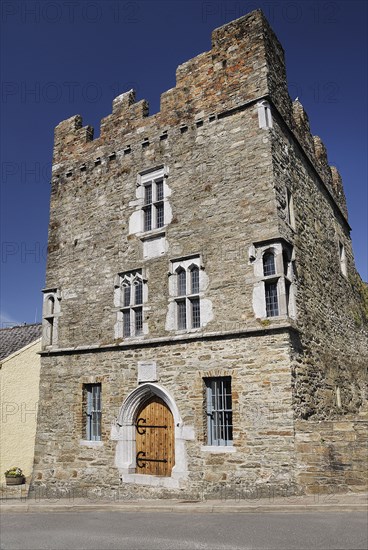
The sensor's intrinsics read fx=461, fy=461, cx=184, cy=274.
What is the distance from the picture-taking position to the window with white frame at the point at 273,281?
10.9 m

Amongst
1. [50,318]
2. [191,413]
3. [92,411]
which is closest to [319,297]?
[191,413]

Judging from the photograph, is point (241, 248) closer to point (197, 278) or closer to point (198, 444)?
point (197, 278)

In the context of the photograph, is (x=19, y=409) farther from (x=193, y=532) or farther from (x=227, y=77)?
(x=227, y=77)

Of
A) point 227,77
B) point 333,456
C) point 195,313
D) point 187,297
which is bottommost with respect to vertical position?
point 333,456

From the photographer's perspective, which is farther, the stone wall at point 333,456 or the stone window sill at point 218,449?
the stone window sill at point 218,449

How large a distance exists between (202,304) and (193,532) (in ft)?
18.5

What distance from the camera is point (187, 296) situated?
1226 cm

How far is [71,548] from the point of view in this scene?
22.4 feet

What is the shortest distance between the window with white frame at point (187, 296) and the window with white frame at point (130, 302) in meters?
1.15

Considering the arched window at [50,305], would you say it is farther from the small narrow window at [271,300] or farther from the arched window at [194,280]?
the small narrow window at [271,300]

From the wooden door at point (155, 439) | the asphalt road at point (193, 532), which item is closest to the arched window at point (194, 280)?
the wooden door at point (155, 439)

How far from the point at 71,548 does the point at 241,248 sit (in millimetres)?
7468

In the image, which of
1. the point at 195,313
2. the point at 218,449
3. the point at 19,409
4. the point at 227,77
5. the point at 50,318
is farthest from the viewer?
the point at 19,409

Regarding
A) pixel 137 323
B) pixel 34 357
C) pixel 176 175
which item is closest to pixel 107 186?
pixel 176 175
